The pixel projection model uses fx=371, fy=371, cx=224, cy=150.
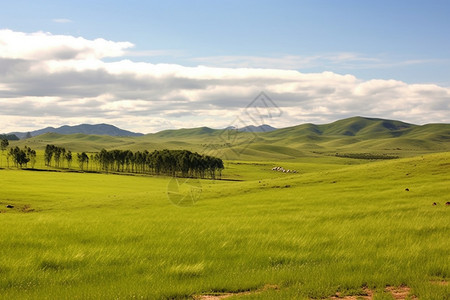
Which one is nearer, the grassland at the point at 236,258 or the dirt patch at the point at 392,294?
the dirt patch at the point at 392,294

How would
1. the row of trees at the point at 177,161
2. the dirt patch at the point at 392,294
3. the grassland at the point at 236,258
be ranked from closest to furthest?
1. the dirt patch at the point at 392,294
2. the grassland at the point at 236,258
3. the row of trees at the point at 177,161

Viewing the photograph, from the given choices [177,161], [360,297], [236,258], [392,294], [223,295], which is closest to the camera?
[360,297]

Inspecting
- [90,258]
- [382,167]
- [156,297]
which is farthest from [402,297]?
[382,167]

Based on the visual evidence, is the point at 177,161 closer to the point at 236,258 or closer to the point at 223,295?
the point at 236,258

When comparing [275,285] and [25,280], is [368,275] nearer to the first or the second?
[275,285]

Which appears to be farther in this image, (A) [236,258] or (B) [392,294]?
(A) [236,258]

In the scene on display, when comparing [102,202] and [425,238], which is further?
[102,202]

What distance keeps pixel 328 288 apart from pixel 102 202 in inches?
1787

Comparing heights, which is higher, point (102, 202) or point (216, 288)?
point (216, 288)

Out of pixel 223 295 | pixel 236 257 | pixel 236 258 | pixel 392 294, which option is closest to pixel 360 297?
pixel 392 294

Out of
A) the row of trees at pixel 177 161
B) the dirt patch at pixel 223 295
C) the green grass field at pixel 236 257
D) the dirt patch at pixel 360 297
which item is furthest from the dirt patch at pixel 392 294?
the row of trees at pixel 177 161

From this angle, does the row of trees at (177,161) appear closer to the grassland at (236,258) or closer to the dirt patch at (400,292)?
the grassland at (236,258)

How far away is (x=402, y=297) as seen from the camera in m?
10.2

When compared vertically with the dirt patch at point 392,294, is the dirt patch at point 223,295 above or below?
below
